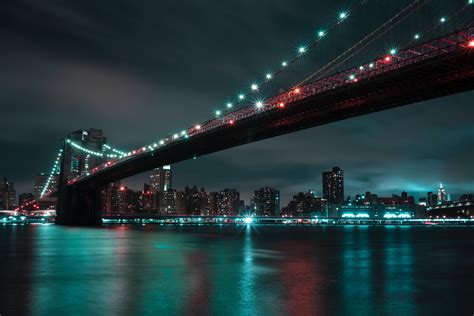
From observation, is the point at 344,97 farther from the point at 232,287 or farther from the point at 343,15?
the point at 232,287

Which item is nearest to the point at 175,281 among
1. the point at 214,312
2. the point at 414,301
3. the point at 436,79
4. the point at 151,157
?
the point at 214,312

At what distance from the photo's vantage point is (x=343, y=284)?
15977 millimetres

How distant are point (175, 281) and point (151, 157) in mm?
51213

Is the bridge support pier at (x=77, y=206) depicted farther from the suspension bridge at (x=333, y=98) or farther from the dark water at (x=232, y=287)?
the dark water at (x=232, y=287)

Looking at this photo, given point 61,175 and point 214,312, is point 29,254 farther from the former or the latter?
point 61,175

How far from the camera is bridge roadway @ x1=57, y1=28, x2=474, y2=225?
1216 inches

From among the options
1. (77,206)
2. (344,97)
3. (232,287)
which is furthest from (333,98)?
(77,206)

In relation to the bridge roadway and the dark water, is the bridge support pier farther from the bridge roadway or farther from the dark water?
the dark water

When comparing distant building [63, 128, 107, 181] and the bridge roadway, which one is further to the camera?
distant building [63, 128, 107, 181]

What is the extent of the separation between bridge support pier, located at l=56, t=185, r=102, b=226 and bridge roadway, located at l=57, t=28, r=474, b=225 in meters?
15.7

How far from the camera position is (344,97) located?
3828 centimetres

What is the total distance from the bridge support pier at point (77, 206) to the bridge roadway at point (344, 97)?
51.5 ft

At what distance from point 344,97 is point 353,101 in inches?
42.8

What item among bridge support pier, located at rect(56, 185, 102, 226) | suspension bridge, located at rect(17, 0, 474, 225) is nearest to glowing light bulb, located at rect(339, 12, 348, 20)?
suspension bridge, located at rect(17, 0, 474, 225)
